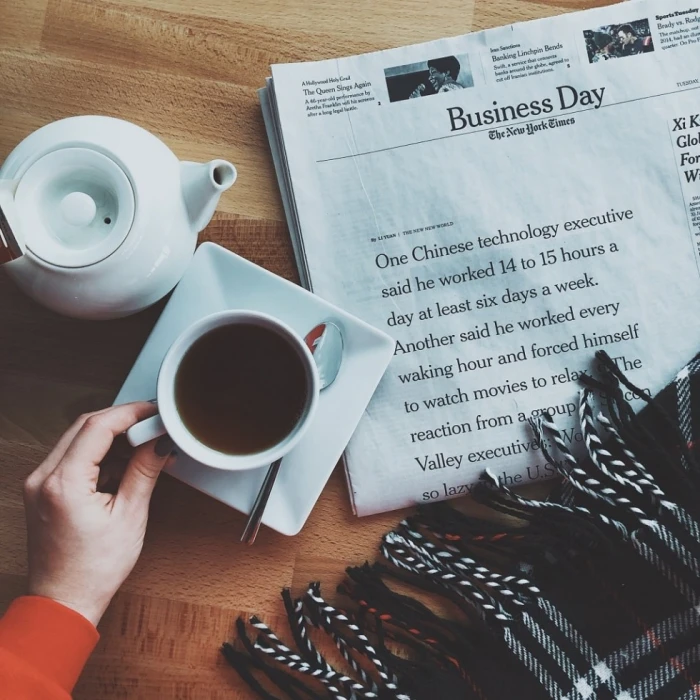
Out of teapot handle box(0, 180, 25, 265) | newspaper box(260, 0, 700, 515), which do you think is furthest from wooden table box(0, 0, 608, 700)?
teapot handle box(0, 180, 25, 265)

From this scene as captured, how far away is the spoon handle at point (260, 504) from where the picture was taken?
1.67 feet

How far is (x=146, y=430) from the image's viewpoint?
0.44 meters

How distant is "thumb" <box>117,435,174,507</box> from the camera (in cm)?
48

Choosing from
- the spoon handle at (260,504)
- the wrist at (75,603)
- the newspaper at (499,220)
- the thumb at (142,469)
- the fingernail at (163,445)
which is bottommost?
the wrist at (75,603)

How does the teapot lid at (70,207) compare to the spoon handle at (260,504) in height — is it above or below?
above

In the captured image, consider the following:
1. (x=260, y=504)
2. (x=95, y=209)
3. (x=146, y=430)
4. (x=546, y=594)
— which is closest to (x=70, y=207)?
(x=95, y=209)

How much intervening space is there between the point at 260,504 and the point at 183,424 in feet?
0.29

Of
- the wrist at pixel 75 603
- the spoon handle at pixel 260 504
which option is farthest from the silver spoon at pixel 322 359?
the wrist at pixel 75 603

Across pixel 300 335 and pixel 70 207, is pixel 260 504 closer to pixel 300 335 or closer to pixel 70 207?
pixel 300 335

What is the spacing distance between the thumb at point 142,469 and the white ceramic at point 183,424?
24 mm

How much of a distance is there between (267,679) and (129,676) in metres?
0.11

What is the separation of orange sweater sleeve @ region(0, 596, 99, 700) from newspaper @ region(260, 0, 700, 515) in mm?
226

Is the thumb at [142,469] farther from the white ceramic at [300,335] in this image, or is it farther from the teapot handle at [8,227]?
the teapot handle at [8,227]

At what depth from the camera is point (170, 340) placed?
1.71ft
